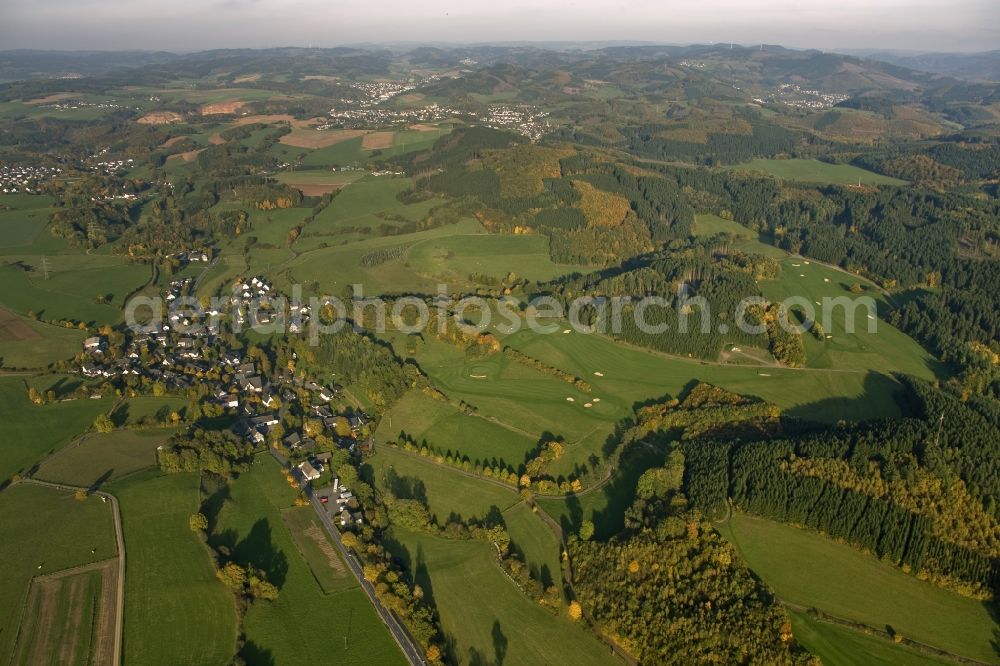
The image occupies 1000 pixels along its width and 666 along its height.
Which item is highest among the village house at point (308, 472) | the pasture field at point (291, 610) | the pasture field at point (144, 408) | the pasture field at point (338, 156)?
the pasture field at point (338, 156)

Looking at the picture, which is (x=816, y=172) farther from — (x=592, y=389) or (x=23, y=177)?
(x=23, y=177)

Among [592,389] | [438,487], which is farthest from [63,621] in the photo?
[592,389]

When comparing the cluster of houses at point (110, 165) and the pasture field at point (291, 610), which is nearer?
the pasture field at point (291, 610)

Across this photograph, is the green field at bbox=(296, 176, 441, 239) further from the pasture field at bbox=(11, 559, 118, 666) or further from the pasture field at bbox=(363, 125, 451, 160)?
the pasture field at bbox=(11, 559, 118, 666)

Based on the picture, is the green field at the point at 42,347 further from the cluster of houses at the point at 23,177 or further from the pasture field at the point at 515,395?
the cluster of houses at the point at 23,177

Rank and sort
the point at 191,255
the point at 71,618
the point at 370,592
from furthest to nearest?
1. the point at 191,255
2. the point at 370,592
3. the point at 71,618

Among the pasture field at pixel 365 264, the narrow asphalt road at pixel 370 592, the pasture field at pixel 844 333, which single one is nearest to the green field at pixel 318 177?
Answer: the pasture field at pixel 365 264
